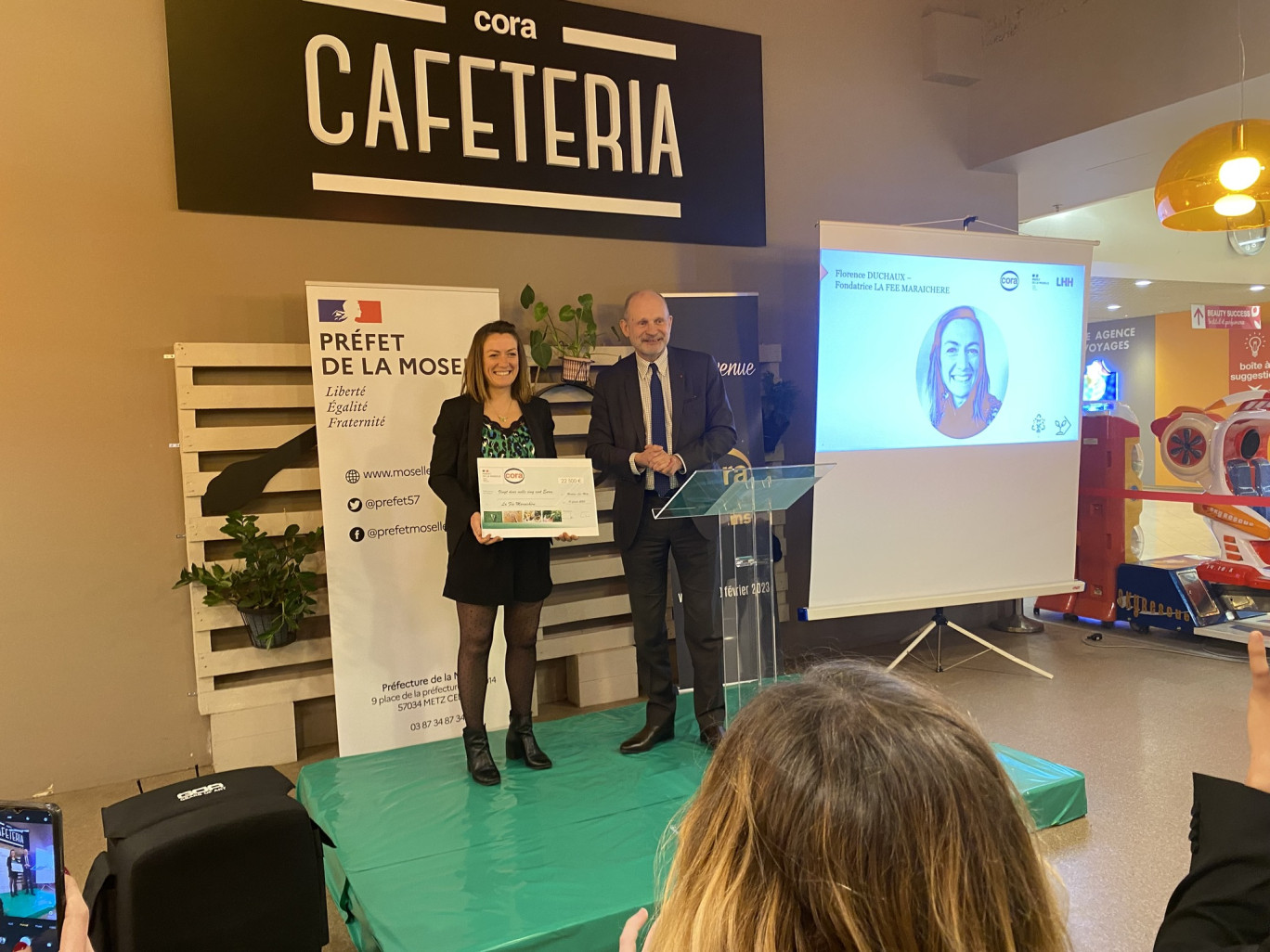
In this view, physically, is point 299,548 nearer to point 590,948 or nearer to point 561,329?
point 561,329

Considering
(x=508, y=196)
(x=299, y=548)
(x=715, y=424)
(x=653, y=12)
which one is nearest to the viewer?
(x=715, y=424)

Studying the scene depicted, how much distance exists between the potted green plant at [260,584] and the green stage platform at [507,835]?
0.63 meters

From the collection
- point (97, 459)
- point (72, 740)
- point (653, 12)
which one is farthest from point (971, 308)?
point (72, 740)

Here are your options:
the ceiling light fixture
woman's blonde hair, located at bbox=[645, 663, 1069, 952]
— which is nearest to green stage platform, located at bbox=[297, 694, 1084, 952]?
woman's blonde hair, located at bbox=[645, 663, 1069, 952]

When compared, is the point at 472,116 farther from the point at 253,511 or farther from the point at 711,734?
the point at 711,734

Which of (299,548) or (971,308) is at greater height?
(971,308)

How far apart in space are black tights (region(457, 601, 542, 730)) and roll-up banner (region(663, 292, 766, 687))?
1079 mm

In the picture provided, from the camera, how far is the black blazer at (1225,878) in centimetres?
84

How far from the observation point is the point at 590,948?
2.17 metres

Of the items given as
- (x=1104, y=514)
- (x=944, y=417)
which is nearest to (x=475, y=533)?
(x=944, y=417)

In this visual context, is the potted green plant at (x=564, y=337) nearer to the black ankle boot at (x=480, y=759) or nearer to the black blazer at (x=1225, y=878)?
the black ankle boot at (x=480, y=759)

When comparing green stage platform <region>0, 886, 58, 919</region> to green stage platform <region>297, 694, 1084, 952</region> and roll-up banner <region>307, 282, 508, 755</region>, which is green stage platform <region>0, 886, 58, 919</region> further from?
roll-up banner <region>307, 282, 508, 755</region>

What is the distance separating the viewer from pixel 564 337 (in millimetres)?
4387

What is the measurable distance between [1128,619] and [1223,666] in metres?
0.79
